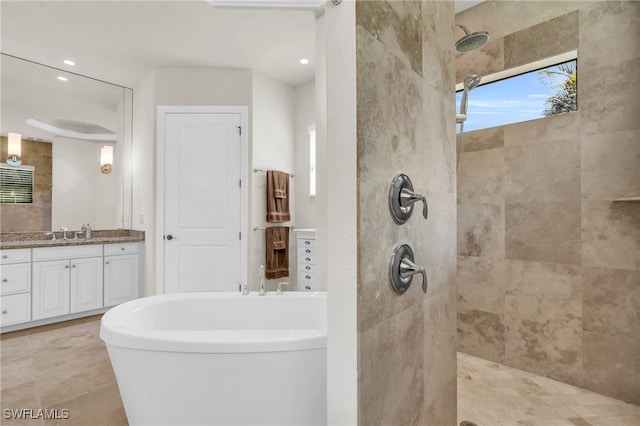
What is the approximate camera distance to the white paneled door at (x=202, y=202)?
351cm

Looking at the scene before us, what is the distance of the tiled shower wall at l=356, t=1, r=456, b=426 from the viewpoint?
743 millimetres

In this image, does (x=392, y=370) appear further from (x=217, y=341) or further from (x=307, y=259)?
(x=307, y=259)

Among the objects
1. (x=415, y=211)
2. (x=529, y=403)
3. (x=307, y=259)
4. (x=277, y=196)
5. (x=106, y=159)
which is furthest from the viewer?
(x=106, y=159)

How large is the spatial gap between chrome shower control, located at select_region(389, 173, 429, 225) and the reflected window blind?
4.26 m

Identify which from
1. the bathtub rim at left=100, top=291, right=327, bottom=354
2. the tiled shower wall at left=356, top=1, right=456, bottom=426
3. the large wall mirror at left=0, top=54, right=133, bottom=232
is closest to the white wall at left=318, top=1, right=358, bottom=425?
the tiled shower wall at left=356, top=1, right=456, bottom=426

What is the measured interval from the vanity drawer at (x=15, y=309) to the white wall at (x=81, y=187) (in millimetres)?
883

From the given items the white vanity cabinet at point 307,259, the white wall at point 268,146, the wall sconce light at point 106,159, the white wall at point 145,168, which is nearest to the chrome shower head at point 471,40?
the white vanity cabinet at point 307,259

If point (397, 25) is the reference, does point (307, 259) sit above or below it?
below

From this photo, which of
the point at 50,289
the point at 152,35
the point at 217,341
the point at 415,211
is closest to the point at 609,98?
the point at 415,211

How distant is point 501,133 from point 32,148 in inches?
184

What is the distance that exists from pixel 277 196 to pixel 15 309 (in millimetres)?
2746

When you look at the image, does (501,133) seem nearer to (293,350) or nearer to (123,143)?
(293,350)

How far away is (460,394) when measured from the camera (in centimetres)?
200

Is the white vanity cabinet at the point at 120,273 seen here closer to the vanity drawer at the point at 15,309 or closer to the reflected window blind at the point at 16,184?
the vanity drawer at the point at 15,309
